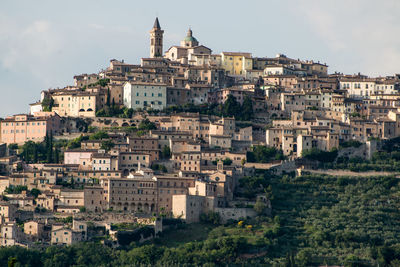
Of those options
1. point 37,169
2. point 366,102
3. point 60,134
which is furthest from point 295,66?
point 37,169

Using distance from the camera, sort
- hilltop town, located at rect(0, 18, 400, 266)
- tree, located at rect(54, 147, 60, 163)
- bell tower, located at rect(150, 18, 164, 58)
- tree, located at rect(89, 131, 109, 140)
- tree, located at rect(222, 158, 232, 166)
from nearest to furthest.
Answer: hilltop town, located at rect(0, 18, 400, 266) → tree, located at rect(222, 158, 232, 166) → tree, located at rect(54, 147, 60, 163) → tree, located at rect(89, 131, 109, 140) → bell tower, located at rect(150, 18, 164, 58)

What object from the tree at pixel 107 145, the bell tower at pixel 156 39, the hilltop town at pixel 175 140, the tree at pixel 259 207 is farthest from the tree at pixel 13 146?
the bell tower at pixel 156 39

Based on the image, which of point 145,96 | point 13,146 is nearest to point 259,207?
point 145,96

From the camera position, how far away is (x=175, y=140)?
273 feet

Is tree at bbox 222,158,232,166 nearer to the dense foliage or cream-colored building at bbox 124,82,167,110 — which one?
cream-colored building at bbox 124,82,167,110

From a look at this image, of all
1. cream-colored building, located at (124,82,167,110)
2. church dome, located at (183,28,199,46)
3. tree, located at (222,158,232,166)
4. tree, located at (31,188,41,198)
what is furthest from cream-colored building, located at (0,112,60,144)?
church dome, located at (183,28,199,46)

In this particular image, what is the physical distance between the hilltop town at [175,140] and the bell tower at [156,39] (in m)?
1.22

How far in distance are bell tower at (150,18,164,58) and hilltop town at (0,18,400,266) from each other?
4.01 feet

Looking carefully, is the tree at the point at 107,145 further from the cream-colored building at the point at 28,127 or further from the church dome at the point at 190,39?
the church dome at the point at 190,39

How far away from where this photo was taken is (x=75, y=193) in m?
74.9

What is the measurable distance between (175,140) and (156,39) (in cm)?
2664

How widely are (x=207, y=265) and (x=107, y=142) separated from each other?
1740 centimetres

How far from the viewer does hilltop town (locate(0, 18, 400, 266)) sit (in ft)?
243

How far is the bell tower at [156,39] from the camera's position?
107 metres
